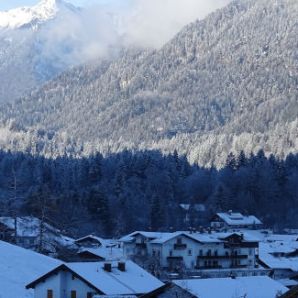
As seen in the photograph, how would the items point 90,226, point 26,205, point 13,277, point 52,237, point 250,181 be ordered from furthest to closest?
1. point 250,181
2. point 90,226
3. point 26,205
4. point 52,237
5. point 13,277

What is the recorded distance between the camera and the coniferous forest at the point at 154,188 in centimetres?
13488

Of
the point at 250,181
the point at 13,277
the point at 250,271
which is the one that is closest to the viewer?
the point at 13,277

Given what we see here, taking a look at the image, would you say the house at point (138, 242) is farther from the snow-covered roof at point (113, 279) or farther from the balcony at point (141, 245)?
the snow-covered roof at point (113, 279)

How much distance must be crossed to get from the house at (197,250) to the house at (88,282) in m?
43.5

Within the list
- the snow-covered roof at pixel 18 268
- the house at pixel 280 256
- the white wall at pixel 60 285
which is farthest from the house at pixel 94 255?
the white wall at pixel 60 285

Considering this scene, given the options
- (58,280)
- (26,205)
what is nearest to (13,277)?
(58,280)

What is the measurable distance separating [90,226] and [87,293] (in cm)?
8111

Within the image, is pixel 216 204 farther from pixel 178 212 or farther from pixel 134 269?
pixel 134 269

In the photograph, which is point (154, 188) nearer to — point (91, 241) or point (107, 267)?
point (91, 241)

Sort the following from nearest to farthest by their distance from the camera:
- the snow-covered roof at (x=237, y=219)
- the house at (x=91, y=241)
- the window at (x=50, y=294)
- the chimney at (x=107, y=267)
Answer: the chimney at (x=107, y=267), the window at (x=50, y=294), the house at (x=91, y=241), the snow-covered roof at (x=237, y=219)

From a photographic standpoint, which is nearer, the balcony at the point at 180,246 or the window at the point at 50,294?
the window at the point at 50,294

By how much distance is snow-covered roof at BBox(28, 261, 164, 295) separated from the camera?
48062 mm

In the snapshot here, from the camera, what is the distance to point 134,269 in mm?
53219

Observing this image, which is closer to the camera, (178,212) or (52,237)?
→ (52,237)
